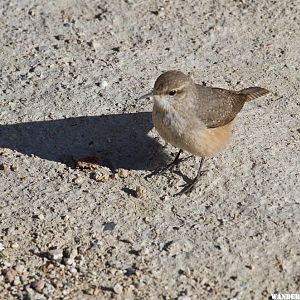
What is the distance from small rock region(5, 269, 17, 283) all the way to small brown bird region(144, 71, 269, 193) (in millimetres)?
1963

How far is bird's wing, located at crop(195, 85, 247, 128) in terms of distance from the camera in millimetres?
7656

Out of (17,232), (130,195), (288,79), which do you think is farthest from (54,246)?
(288,79)

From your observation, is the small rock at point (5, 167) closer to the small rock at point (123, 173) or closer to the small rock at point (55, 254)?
the small rock at point (123, 173)

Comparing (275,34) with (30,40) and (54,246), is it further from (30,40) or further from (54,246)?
(54,246)

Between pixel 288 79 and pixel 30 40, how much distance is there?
3.37 m

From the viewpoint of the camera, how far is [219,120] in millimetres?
7715

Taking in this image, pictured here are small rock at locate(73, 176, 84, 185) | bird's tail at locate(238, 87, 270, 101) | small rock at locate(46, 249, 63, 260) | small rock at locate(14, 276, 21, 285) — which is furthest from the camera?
bird's tail at locate(238, 87, 270, 101)

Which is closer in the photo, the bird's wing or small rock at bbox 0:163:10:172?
the bird's wing

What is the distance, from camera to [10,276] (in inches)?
255

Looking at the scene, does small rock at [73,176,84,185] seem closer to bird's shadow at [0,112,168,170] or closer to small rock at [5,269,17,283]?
bird's shadow at [0,112,168,170]

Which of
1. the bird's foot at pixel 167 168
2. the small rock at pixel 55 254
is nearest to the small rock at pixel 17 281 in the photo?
the small rock at pixel 55 254

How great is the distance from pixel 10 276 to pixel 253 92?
349cm

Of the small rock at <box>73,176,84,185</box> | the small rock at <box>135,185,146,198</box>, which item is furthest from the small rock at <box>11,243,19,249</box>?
the small rock at <box>135,185,146,198</box>

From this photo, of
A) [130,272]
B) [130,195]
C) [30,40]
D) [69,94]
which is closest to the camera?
[130,272]
